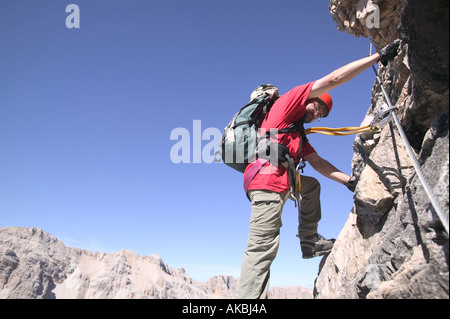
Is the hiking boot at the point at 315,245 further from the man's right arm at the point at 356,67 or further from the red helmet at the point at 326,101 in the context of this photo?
the man's right arm at the point at 356,67

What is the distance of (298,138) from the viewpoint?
593 centimetres

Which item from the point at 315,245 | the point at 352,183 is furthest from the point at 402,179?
the point at 315,245

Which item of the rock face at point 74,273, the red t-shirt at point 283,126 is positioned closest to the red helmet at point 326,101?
the red t-shirt at point 283,126

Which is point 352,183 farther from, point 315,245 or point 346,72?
point 346,72

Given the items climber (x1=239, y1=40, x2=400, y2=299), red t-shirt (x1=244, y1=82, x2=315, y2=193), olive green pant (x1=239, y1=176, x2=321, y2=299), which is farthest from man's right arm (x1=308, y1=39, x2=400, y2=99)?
olive green pant (x1=239, y1=176, x2=321, y2=299)

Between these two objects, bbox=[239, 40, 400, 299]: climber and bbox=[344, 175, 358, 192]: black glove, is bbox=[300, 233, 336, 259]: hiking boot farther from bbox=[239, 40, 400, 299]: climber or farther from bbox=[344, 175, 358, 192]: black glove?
bbox=[239, 40, 400, 299]: climber

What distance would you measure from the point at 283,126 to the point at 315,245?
11.9ft

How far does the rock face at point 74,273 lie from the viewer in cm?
12812

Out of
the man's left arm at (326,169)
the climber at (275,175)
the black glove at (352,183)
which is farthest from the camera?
the man's left arm at (326,169)

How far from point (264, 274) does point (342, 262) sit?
309cm

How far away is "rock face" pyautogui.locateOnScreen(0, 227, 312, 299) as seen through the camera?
12812cm

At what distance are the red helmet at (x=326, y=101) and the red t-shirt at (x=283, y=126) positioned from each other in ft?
1.70

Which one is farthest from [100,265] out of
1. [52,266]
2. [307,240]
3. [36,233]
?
[307,240]
